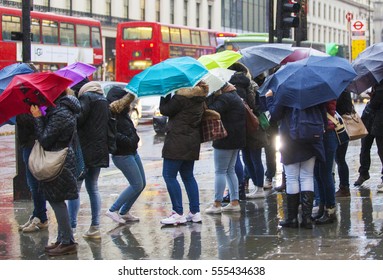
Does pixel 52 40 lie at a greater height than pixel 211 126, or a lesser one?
greater

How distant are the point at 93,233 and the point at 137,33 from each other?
32.4 meters

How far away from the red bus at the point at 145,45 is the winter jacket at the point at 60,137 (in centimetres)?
3145

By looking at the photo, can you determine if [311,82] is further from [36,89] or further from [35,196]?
[35,196]

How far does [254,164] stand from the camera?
11.0 m

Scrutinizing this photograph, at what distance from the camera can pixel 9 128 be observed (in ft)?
91.7

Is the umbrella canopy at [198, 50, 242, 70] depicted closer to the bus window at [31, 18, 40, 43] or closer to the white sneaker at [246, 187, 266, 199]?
the white sneaker at [246, 187, 266, 199]

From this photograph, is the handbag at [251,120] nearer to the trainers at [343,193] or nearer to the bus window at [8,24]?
the trainers at [343,193]

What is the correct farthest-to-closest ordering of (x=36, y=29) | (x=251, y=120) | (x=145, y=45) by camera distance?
(x=145, y=45)
(x=36, y=29)
(x=251, y=120)

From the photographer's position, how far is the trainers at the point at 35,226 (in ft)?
29.6

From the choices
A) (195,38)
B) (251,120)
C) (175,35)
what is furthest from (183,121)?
(195,38)

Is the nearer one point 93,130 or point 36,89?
point 36,89

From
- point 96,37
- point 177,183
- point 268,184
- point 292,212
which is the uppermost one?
point 96,37

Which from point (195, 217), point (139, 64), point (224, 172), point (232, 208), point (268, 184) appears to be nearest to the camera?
point (195, 217)

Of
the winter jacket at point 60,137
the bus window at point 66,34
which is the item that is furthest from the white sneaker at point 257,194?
the bus window at point 66,34
